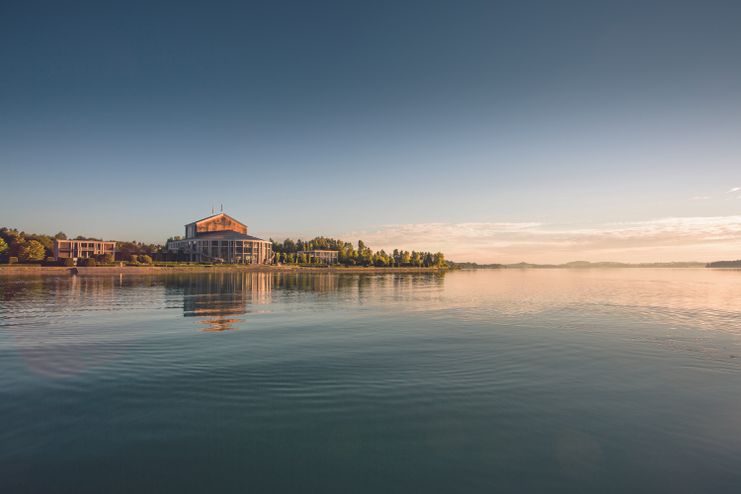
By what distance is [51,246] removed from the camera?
498 feet

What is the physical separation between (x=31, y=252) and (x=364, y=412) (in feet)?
519

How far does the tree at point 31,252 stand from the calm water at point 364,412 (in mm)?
133797

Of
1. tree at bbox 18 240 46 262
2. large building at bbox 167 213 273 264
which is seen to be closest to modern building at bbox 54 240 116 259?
tree at bbox 18 240 46 262

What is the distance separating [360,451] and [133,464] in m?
5.32

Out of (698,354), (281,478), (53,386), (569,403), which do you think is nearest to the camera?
(281,478)

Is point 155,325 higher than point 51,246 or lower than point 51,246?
lower

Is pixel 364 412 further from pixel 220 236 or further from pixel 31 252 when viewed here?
pixel 220 236

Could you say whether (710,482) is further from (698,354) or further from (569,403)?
(698,354)

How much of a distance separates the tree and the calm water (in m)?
134

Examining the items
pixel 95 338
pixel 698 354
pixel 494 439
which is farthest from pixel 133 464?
pixel 698 354

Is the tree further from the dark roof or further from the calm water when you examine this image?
the calm water

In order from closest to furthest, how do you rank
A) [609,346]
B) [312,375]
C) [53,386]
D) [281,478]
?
[281,478], [53,386], [312,375], [609,346]

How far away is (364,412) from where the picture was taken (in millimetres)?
12156

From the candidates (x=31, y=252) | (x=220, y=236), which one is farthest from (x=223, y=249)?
(x=31, y=252)
